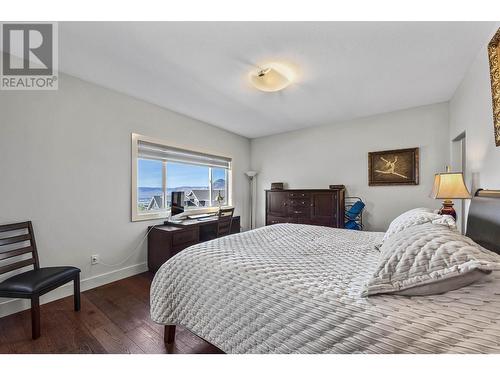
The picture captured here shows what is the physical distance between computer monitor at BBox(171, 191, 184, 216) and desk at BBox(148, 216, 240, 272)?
18cm

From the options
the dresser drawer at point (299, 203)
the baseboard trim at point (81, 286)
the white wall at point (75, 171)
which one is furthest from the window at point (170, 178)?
the dresser drawer at point (299, 203)

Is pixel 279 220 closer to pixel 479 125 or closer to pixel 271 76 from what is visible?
pixel 271 76

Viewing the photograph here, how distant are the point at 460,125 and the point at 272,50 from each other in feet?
8.20

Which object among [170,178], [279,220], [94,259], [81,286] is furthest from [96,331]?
[279,220]

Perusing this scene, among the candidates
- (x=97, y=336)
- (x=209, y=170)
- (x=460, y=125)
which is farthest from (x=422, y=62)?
(x=97, y=336)

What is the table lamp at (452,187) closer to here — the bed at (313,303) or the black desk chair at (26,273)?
the bed at (313,303)

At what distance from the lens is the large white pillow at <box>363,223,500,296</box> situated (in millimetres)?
830

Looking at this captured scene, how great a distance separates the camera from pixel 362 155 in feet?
12.3

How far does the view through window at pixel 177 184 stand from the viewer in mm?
3207

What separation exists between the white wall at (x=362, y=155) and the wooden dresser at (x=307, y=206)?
1.79 ft

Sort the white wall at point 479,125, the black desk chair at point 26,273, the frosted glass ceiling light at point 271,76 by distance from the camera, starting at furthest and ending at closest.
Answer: the frosted glass ceiling light at point 271,76
the white wall at point 479,125
the black desk chair at point 26,273

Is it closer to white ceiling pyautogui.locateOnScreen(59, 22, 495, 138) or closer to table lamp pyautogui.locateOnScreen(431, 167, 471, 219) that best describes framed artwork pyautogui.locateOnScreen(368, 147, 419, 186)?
white ceiling pyautogui.locateOnScreen(59, 22, 495, 138)

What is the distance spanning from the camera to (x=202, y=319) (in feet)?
4.20

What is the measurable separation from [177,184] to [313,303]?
321cm
